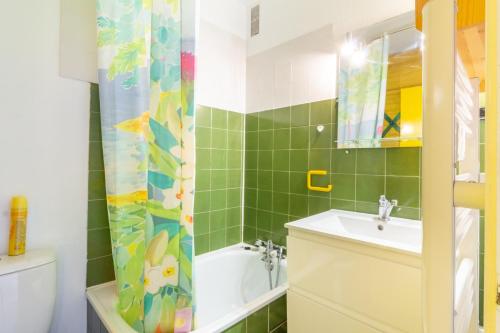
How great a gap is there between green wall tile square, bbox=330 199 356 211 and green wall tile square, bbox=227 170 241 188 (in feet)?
2.81

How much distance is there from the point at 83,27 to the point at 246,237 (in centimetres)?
185

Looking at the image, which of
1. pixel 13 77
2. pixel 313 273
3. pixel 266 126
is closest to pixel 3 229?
pixel 13 77

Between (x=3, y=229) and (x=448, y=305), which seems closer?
(x=448, y=305)

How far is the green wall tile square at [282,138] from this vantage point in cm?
188

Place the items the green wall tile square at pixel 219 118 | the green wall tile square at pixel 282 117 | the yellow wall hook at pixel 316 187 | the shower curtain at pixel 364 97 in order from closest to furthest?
1. the shower curtain at pixel 364 97
2. the yellow wall hook at pixel 316 187
3. the green wall tile square at pixel 282 117
4. the green wall tile square at pixel 219 118

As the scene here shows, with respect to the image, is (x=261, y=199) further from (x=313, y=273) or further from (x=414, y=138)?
(x=414, y=138)

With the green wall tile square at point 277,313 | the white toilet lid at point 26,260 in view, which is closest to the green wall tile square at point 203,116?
the white toilet lid at point 26,260

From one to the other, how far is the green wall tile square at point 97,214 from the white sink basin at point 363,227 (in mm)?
1007

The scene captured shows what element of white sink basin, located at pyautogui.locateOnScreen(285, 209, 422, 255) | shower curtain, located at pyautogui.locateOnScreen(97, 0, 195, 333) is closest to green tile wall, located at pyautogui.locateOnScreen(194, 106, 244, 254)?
shower curtain, located at pyautogui.locateOnScreen(97, 0, 195, 333)

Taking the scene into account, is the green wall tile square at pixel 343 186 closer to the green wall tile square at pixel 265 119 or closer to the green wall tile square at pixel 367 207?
the green wall tile square at pixel 367 207

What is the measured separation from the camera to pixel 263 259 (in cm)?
193

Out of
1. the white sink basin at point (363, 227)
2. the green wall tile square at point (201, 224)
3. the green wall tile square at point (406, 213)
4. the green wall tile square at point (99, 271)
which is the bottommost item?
the green wall tile square at point (99, 271)

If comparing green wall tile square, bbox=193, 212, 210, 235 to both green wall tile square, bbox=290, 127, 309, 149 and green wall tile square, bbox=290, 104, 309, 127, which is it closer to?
green wall tile square, bbox=290, 127, 309, 149

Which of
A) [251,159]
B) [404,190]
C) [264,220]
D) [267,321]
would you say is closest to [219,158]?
[251,159]
